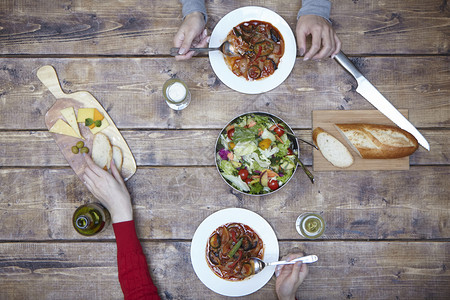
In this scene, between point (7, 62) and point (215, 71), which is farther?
point (7, 62)

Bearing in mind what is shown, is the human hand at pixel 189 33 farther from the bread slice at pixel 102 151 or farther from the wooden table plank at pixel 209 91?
the bread slice at pixel 102 151

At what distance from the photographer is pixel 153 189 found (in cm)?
180

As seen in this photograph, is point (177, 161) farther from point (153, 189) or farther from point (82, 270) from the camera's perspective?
point (82, 270)

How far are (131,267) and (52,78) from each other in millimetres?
1062

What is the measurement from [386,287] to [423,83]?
1092 millimetres

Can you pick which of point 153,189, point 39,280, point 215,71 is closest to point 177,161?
point 153,189

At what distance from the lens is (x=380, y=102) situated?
1.75 meters

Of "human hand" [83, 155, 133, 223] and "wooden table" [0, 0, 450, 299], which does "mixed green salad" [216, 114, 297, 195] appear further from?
"human hand" [83, 155, 133, 223]

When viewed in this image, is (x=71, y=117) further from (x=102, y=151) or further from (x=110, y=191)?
(x=110, y=191)

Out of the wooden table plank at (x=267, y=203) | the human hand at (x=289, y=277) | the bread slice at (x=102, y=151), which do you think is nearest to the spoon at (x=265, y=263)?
the human hand at (x=289, y=277)

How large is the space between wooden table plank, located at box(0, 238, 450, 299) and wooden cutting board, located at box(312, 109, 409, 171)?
0.41 meters

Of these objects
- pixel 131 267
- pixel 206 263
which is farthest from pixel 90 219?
pixel 206 263

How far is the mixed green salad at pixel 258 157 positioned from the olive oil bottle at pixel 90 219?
64 cm

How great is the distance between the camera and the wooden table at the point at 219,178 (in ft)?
5.88
